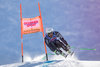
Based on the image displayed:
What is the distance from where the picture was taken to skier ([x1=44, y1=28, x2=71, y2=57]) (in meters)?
14.0

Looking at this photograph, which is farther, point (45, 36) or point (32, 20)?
point (32, 20)

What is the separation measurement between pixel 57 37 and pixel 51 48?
1776 mm

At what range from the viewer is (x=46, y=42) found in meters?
14.9

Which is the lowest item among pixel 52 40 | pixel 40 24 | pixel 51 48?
pixel 51 48

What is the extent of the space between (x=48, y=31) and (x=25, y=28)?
13.9 ft

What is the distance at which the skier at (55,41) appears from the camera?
14.0 m

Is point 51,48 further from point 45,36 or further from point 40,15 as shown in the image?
point 40,15

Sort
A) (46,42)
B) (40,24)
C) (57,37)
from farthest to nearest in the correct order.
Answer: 1. (40,24)
2. (46,42)
3. (57,37)

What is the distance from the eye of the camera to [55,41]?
46.0ft

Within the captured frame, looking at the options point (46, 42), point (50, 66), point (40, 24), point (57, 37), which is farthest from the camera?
point (40, 24)

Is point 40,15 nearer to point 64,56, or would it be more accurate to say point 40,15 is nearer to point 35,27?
point 35,27

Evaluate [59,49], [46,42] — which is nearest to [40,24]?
[46,42]

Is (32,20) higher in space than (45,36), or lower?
higher

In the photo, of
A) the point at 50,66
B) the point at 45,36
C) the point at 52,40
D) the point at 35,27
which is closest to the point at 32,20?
the point at 35,27
